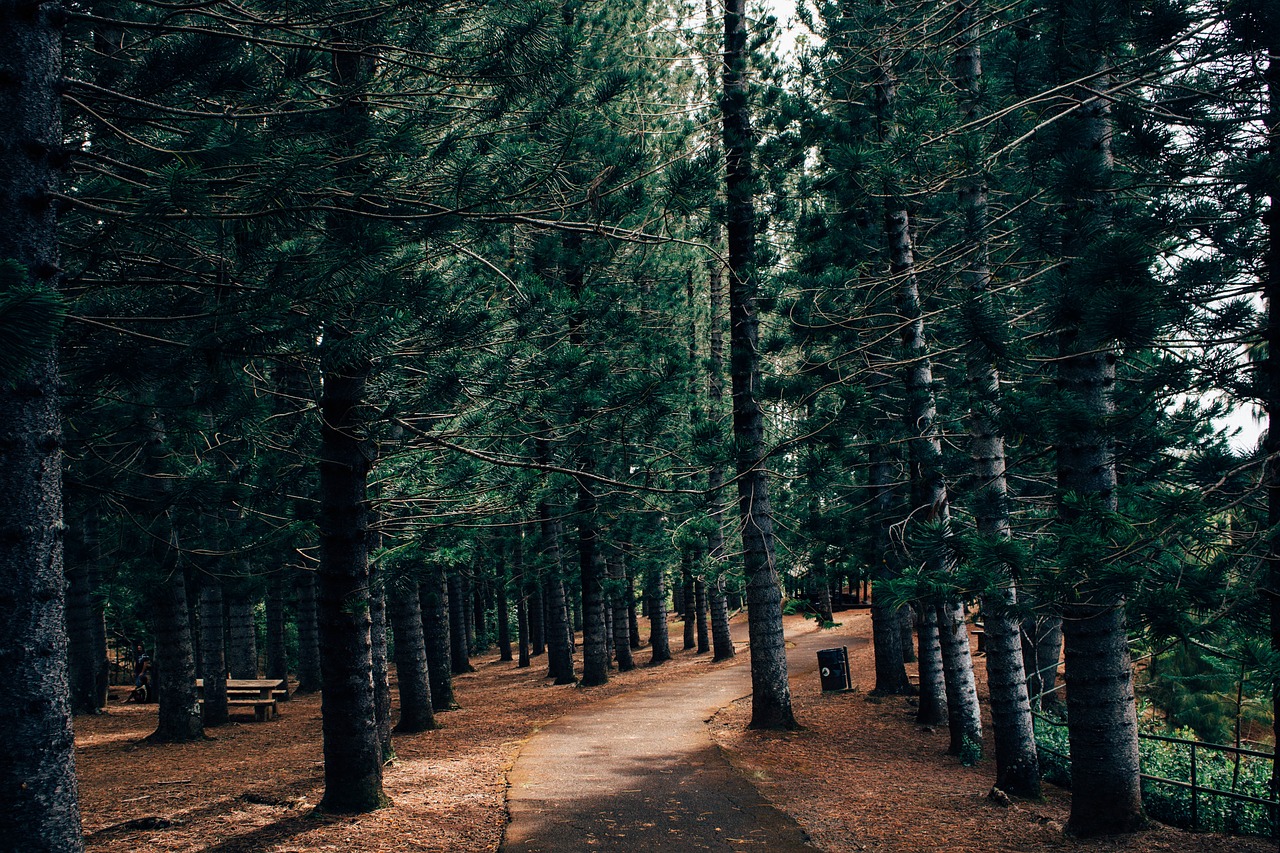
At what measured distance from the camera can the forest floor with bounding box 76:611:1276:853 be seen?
267 inches

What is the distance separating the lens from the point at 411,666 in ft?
42.4

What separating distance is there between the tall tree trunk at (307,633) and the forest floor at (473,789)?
10.6ft

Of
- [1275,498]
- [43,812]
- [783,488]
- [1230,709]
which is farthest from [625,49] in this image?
[1230,709]

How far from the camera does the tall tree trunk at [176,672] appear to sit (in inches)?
469

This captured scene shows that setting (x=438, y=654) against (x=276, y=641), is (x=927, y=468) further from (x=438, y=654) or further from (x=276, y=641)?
(x=276, y=641)

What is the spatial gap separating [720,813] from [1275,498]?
17.9 ft

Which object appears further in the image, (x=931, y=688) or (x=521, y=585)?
(x=521, y=585)

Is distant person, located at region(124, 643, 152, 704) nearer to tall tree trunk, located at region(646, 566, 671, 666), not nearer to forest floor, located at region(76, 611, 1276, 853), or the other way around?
forest floor, located at region(76, 611, 1276, 853)

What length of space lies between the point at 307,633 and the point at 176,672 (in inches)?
284

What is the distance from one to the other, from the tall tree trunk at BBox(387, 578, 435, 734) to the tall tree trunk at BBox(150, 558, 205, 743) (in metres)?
3.03

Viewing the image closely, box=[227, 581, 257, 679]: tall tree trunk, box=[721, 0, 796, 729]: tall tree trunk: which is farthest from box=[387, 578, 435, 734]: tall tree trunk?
box=[227, 581, 257, 679]: tall tree trunk

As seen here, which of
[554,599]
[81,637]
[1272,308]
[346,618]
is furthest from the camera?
[554,599]

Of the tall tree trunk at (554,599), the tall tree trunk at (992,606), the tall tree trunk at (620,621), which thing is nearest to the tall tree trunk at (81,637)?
the tall tree trunk at (554,599)

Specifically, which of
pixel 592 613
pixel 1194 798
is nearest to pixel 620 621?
pixel 592 613
